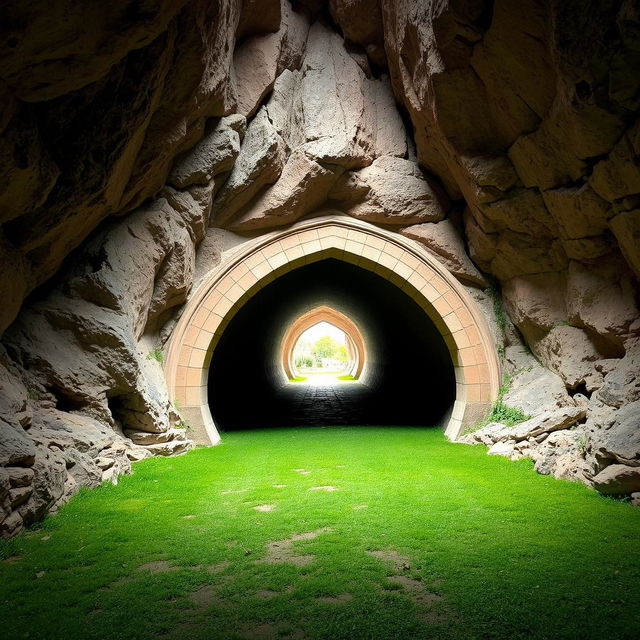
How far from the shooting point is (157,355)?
915 cm

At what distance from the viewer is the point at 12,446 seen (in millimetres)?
4309

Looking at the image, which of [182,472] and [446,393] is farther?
[446,393]

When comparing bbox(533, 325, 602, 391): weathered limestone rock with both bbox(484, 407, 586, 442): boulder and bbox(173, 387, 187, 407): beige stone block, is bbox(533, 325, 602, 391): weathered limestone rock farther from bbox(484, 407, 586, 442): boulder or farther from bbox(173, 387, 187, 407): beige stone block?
bbox(173, 387, 187, 407): beige stone block

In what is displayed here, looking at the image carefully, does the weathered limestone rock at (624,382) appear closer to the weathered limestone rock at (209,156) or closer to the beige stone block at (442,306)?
the beige stone block at (442,306)

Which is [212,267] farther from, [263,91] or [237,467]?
[237,467]

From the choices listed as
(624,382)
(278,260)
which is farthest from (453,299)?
(624,382)

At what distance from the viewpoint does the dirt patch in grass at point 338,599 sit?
9.54 feet

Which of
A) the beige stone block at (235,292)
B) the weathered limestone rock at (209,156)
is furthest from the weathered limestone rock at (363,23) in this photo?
the beige stone block at (235,292)

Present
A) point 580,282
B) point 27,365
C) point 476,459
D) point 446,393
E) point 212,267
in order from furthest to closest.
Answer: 1. point 446,393
2. point 212,267
3. point 580,282
4. point 476,459
5. point 27,365

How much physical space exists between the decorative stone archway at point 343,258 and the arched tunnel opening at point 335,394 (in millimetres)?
2041

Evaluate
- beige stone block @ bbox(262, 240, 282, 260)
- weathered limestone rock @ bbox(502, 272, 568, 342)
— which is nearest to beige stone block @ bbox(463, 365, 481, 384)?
weathered limestone rock @ bbox(502, 272, 568, 342)

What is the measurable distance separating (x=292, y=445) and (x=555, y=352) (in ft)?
17.0

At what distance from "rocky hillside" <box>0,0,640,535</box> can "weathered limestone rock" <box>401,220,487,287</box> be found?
6 centimetres

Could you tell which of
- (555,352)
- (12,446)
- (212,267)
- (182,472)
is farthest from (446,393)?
(12,446)
